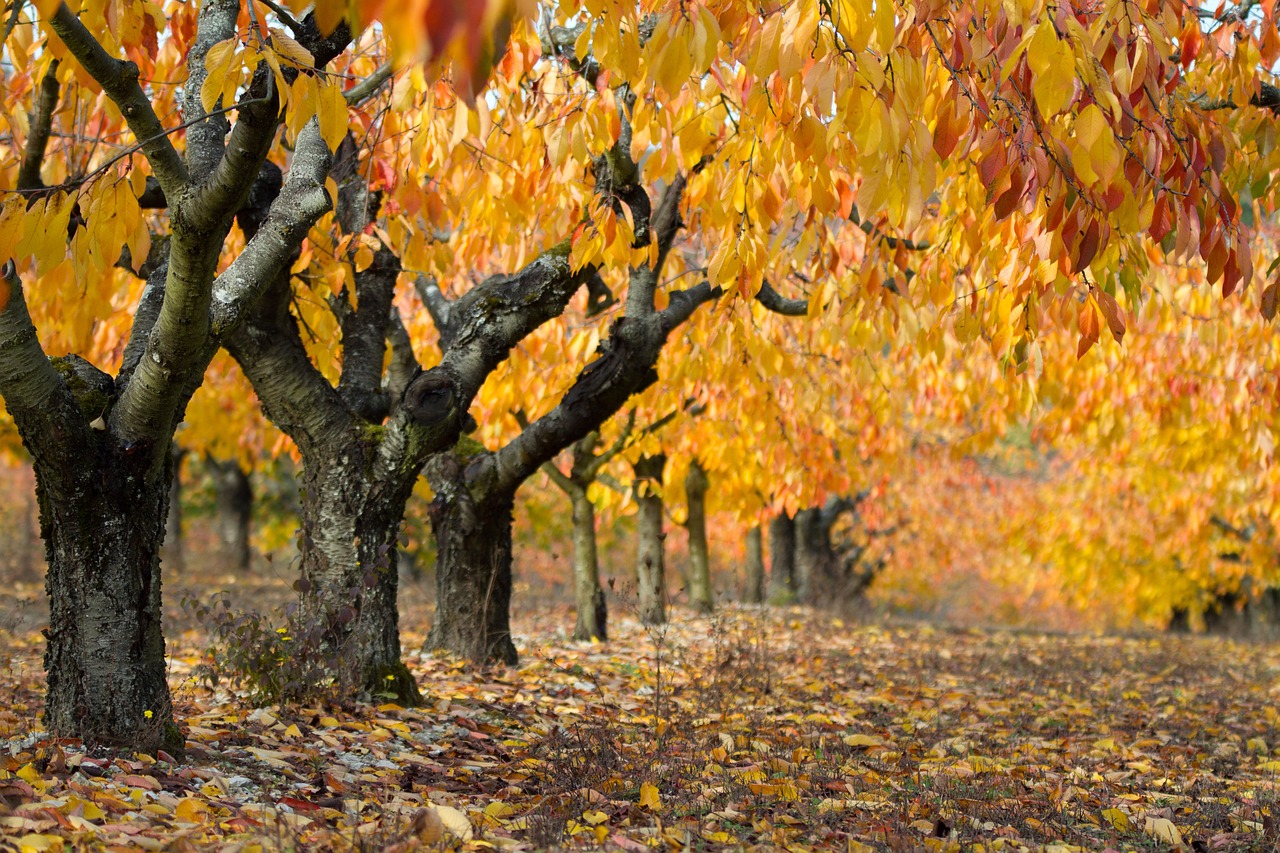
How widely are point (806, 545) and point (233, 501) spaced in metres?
11.9

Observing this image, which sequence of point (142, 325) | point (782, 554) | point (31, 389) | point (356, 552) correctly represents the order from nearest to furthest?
point (31, 389) < point (142, 325) < point (356, 552) < point (782, 554)

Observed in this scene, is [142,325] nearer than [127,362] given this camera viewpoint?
No

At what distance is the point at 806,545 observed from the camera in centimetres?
1645

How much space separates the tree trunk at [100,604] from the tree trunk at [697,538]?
28.6ft

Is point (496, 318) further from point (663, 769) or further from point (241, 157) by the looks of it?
point (663, 769)

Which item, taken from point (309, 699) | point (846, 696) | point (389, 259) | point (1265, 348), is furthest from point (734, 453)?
point (309, 699)

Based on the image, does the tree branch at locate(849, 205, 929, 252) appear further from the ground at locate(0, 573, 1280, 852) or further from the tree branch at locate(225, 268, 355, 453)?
the tree branch at locate(225, 268, 355, 453)

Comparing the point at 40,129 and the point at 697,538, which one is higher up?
the point at 40,129

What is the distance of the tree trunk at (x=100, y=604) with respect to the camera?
3174 millimetres

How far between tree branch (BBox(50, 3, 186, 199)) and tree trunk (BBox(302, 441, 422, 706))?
1.82m

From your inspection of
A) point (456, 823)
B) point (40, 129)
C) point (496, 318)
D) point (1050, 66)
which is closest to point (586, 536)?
point (496, 318)

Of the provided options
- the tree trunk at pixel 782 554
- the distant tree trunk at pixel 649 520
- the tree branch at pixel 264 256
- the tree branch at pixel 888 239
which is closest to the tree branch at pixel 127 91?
the tree branch at pixel 264 256

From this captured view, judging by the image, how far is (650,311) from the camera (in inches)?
215

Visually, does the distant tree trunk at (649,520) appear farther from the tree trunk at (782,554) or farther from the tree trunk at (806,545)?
the tree trunk at (806,545)
